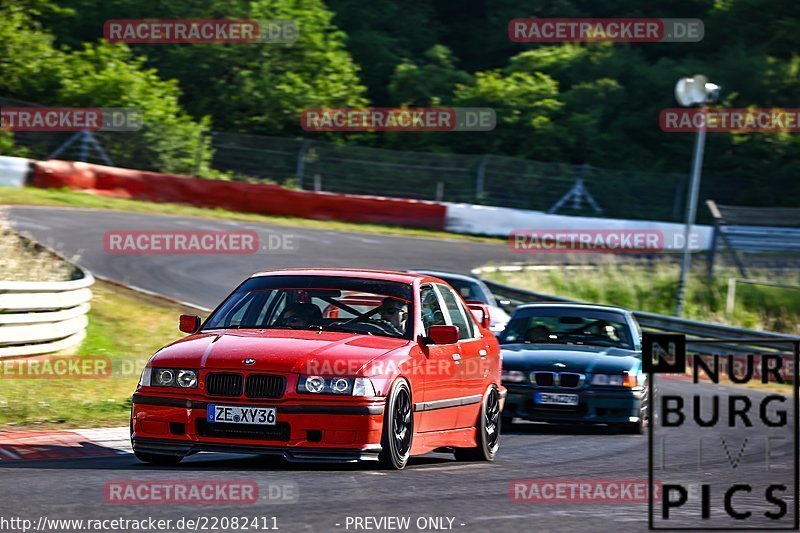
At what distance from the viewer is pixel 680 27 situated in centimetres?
5069

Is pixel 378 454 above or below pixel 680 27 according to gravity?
below

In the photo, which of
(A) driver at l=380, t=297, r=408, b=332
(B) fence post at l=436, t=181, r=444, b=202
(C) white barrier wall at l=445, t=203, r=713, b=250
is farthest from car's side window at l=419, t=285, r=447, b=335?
(B) fence post at l=436, t=181, r=444, b=202

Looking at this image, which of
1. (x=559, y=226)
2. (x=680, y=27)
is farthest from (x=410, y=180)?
(x=680, y=27)

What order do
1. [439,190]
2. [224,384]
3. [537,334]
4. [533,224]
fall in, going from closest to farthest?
[224,384] → [537,334] → [533,224] → [439,190]

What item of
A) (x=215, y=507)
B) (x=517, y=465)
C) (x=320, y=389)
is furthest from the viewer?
(x=517, y=465)

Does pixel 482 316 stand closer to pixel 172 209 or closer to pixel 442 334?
pixel 442 334

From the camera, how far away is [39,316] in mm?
13812

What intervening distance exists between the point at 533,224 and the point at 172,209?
994 centimetres

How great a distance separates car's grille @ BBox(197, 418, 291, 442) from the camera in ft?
27.0

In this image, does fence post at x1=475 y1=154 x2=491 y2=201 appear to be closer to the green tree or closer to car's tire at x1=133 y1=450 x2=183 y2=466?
the green tree

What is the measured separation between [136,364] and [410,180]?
22.6m

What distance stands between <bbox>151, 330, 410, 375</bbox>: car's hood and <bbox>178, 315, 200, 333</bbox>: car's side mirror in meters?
0.28

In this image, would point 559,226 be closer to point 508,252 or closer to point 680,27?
point 508,252

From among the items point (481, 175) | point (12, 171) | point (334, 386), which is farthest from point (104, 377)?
point (481, 175)
